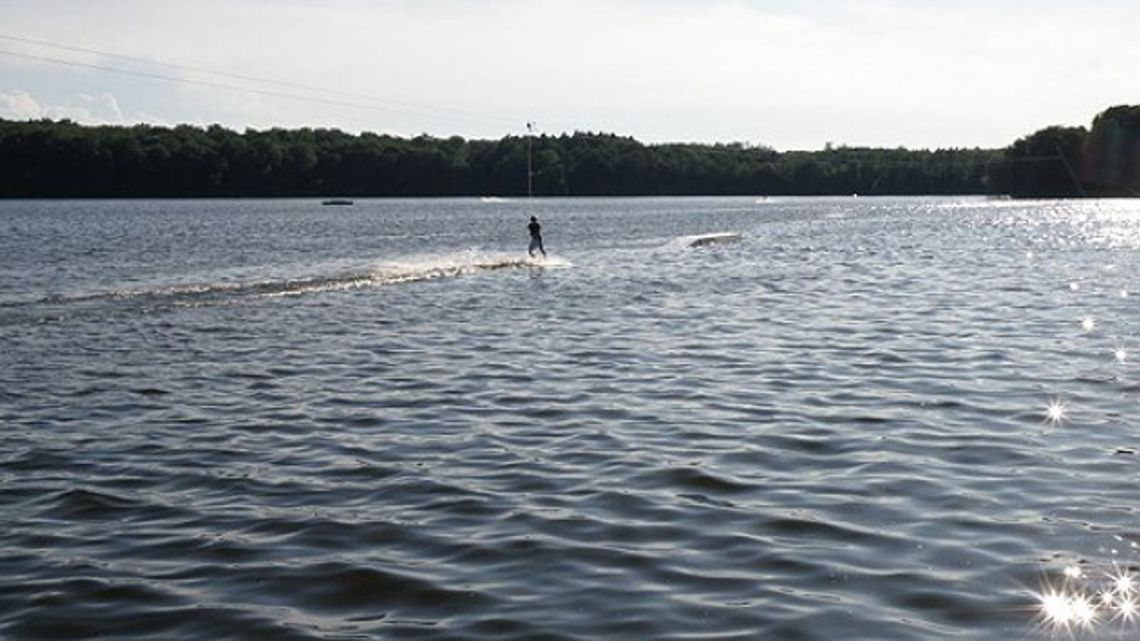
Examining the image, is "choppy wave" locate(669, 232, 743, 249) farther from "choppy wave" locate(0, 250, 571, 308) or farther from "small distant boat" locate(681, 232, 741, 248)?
"choppy wave" locate(0, 250, 571, 308)

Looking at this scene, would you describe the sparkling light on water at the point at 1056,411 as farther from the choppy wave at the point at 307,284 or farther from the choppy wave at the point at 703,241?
the choppy wave at the point at 703,241

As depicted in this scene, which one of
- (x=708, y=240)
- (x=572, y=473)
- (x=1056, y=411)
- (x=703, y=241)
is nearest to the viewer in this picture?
(x=572, y=473)

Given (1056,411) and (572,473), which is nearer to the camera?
(572,473)

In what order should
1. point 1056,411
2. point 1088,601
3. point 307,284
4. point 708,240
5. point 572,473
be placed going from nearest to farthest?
point 1088,601 → point 572,473 → point 1056,411 → point 307,284 → point 708,240

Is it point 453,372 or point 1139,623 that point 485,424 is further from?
point 1139,623

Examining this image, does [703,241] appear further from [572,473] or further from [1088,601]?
[1088,601]

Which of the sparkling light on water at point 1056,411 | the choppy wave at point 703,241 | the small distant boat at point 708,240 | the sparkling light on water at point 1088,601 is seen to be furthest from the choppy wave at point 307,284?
the sparkling light on water at point 1088,601

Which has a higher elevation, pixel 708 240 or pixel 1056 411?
pixel 1056 411

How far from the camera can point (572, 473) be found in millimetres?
12562

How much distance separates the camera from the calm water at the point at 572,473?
866 cm

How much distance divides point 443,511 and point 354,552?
134cm

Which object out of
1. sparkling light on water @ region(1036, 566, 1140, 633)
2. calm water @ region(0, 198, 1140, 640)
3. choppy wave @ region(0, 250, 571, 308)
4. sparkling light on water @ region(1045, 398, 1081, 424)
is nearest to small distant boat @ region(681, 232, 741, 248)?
choppy wave @ region(0, 250, 571, 308)

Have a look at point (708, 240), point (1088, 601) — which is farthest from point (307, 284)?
point (708, 240)

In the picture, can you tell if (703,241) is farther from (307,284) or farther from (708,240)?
(307,284)
